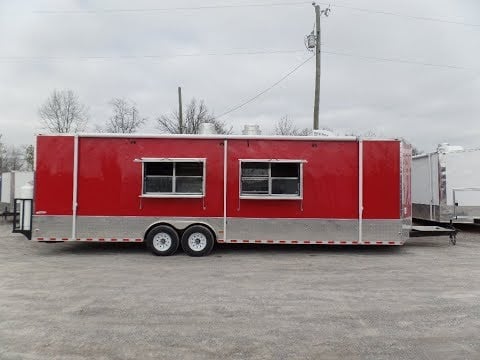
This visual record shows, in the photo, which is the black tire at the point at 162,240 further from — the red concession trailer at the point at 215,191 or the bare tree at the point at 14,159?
the bare tree at the point at 14,159

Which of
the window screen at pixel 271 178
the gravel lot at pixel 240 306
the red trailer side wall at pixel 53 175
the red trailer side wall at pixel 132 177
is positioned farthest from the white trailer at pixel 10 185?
the window screen at pixel 271 178

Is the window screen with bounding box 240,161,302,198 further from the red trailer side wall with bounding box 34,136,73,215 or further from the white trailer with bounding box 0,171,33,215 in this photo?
the white trailer with bounding box 0,171,33,215

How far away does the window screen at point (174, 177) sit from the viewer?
11.1 meters

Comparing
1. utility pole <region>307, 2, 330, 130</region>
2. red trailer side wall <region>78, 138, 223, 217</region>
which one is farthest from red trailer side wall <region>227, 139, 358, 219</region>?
utility pole <region>307, 2, 330, 130</region>

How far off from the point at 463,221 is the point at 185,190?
30.7 ft

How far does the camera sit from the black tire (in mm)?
10930

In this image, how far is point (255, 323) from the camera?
5.71 metres

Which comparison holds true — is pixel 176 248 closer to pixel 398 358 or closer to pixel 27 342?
pixel 27 342

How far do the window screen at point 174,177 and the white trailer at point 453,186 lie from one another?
337 inches

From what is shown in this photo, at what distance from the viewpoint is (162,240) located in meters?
11.0

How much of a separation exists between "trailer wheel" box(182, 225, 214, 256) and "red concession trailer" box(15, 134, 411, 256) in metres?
0.02

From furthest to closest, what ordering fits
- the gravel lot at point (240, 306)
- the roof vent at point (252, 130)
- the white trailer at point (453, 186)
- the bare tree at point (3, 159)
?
the bare tree at point (3, 159), the white trailer at point (453, 186), the roof vent at point (252, 130), the gravel lot at point (240, 306)

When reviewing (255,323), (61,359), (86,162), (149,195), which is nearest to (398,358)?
(255,323)

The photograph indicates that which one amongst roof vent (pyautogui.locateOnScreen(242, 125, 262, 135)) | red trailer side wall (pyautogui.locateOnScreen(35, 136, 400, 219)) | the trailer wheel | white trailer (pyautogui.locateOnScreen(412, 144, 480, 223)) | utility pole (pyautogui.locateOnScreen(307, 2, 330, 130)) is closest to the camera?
the trailer wheel
